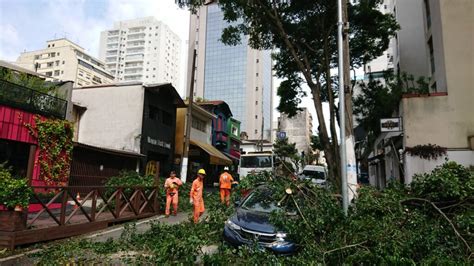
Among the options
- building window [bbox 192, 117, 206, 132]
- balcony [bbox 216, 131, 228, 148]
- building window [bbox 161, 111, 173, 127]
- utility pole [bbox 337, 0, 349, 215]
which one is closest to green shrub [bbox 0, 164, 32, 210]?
utility pole [bbox 337, 0, 349, 215]

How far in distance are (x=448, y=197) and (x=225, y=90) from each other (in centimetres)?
7177

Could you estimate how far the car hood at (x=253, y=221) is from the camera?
20.8ft

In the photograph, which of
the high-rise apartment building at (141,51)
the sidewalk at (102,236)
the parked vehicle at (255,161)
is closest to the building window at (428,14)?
the parked vehicle at (255,161)

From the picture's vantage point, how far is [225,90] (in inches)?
3027

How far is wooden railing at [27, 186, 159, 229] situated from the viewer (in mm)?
8297

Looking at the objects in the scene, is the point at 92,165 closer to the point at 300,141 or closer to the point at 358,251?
the point at 358,251

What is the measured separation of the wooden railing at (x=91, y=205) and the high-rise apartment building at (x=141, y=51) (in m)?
102

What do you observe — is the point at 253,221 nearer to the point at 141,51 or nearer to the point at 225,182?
the point at 225,182

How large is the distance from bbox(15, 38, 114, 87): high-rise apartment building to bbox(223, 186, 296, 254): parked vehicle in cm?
7663

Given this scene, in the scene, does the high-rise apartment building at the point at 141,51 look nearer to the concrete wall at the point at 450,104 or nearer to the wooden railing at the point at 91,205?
the concrete wall at the point at 450,104

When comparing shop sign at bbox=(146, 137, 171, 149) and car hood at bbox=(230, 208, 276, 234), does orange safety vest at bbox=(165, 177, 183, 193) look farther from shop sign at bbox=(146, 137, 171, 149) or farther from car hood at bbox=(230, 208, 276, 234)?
shop sign at bbox=(146, 137, 171, 149)

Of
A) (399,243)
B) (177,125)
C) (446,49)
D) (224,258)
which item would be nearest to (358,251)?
(399,243)

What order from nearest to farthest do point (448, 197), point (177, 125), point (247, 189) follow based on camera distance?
point (448, 197), point (247, 189), point (177, 125)

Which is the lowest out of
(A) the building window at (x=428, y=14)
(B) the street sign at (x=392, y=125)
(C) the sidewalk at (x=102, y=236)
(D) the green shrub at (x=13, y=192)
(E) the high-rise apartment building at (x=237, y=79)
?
(C) the sidewalk at (x=102, y=236)
